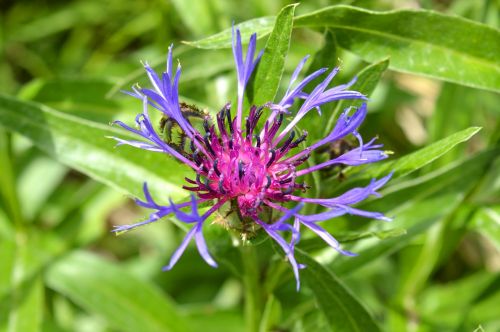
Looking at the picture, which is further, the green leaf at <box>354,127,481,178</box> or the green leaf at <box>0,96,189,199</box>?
the green leaf at <box>0,96,189,199</box>

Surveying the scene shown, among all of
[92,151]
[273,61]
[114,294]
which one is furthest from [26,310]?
[273,61]

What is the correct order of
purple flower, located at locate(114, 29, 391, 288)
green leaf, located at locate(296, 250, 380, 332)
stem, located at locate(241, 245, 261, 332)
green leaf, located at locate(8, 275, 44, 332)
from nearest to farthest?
purple flower, located at locate(114, 29, 391, 288)
green leaf, located at locate(296, 250, 380, 332)
stem, located at locate(241, 245, 261, 332)
green leaf, located at locate(8, 275, 44, 332)

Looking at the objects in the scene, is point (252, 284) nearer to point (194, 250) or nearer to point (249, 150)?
point (249, 150)

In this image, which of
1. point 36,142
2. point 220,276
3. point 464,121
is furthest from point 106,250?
point 464,121

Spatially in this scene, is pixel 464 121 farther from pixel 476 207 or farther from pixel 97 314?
pixel 97 314

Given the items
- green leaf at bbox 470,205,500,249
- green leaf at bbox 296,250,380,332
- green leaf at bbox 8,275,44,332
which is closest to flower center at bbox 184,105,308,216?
green leaf at bbox 296,250,380,332

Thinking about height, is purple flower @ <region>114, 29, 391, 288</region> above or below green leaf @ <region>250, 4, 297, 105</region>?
below

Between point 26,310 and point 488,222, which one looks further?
point 26,310

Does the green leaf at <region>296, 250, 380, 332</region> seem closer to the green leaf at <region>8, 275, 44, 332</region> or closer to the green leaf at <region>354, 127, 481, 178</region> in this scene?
the green leaf at <region>354, 127, 481, 178</region>
